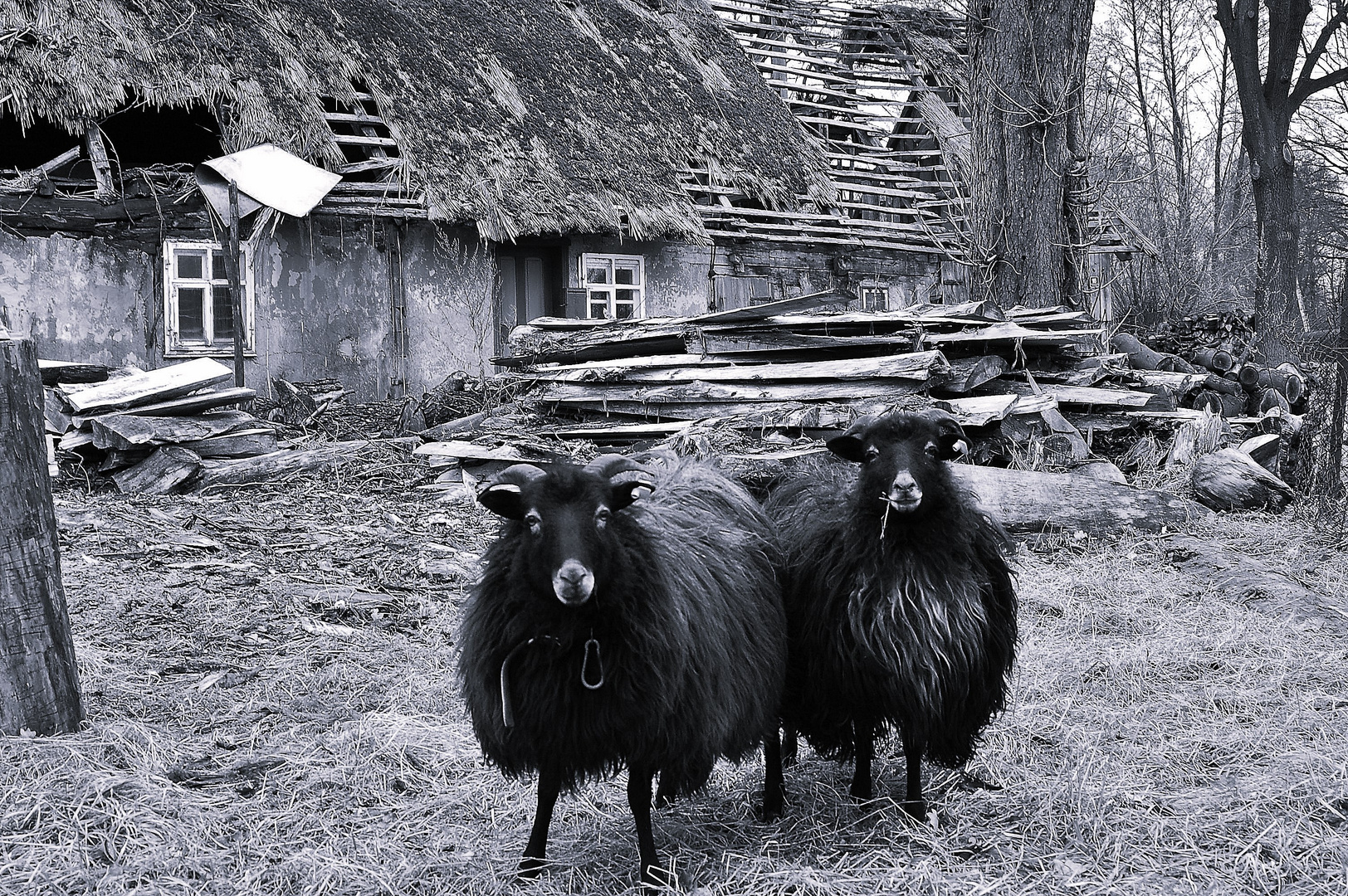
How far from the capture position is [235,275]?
1488cm

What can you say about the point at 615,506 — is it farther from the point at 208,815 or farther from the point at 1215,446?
the point at 1215,446

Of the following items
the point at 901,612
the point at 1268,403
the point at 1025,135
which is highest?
the point at 1025,135

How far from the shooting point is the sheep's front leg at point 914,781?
13.8ft

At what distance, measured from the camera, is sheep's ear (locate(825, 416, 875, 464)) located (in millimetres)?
4328

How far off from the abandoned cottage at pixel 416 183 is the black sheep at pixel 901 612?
30.5 ft

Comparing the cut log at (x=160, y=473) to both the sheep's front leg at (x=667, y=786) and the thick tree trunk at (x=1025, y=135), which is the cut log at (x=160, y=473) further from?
the thick tree trunk at (x=1025, y=135)

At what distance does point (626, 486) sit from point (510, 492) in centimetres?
36

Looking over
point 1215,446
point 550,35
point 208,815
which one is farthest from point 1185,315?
point 208,815

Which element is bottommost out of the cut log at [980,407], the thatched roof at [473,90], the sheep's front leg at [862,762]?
the sheep's front leg at [862,762]

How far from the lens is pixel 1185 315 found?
2225 cm

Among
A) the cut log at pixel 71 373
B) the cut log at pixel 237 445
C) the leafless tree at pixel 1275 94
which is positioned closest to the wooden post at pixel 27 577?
the cut log at pixel 237 445

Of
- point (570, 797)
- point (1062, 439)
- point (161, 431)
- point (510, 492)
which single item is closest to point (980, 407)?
point (1062, 439)

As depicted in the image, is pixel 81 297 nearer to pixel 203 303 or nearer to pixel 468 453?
pixel 203 303

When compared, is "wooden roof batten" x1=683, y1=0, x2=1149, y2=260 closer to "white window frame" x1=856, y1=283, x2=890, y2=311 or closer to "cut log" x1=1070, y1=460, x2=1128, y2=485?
"white window frame" x1=856, y1=283, x2=890, y2=311
